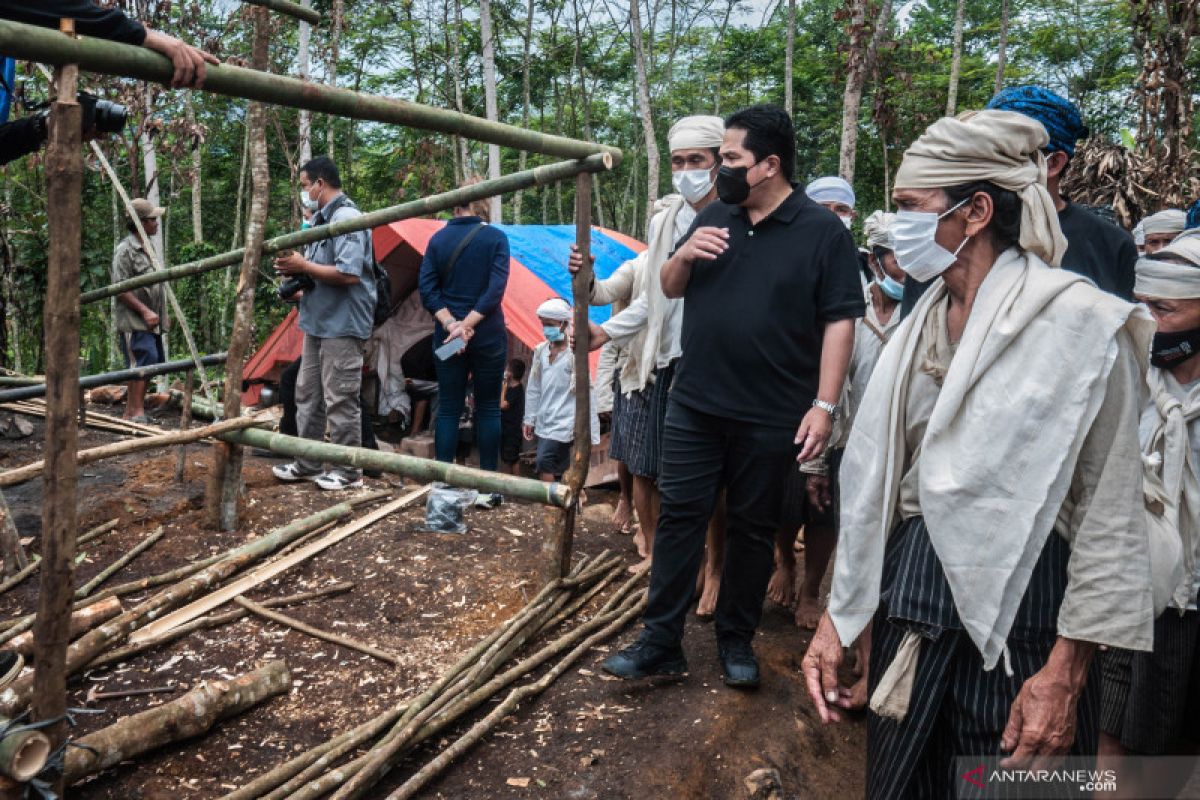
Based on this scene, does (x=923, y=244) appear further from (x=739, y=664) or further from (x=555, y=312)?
(x=555, y=312)

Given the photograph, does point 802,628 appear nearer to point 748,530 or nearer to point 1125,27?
point 748,530

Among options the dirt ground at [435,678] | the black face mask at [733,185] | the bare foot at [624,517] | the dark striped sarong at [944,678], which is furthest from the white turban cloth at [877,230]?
the dark striped sarong at [944,678]

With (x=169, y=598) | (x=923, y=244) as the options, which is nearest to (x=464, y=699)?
(x=169, y=598)

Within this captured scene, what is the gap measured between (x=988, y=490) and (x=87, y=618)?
2772mm

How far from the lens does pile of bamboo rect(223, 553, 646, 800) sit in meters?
2.30

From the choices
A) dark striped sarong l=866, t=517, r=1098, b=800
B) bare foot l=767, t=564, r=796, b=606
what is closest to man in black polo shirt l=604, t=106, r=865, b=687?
bare foot l=767, t=564, r=796, b=606

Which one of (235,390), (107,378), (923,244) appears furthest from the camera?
(107,378)

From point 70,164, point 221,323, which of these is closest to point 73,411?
point 70,164

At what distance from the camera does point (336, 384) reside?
16.6 feet

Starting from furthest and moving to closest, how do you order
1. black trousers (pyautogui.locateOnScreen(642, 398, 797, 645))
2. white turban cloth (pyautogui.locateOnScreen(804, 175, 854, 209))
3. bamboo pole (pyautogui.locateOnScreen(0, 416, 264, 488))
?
white turban cloth (pyautogui.locateOnScreen(804, 175, 854, 209)) < bamboo pole (pyautogui.locateOnScreen(0, 416, 264, 488)) < black trousers (pyautogui.locateOnScreen(642, 398, 797, 645))

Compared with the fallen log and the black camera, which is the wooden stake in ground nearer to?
the black camera

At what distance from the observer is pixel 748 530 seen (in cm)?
292

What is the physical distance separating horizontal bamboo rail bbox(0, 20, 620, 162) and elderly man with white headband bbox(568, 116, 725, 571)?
1.74 ft

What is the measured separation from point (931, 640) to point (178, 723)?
78.8 inches
